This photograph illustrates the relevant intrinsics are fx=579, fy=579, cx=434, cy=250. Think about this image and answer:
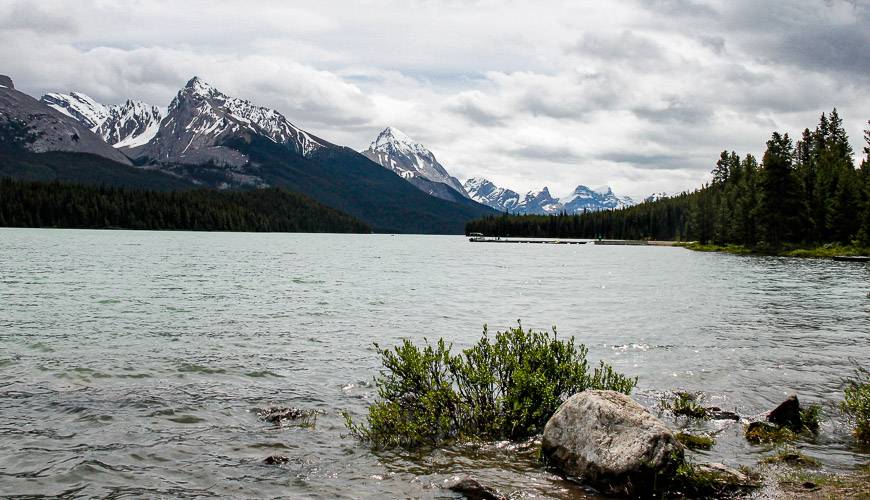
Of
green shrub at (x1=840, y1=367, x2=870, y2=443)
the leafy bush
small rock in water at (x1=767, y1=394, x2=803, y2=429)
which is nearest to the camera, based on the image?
the leafy bush

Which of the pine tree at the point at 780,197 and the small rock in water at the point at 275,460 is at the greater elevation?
the pine tree at the point at 780,197

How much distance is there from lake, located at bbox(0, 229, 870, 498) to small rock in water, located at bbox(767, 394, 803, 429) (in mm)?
702

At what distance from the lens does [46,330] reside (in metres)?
27.0

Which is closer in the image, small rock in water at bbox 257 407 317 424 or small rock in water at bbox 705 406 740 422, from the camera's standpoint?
small rock in water at bbox 257 407 317 424

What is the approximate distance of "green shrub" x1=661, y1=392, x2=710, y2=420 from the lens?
1640 cm

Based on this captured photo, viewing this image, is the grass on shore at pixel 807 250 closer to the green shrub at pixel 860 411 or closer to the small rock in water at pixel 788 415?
the green shrub at pixel 860 411

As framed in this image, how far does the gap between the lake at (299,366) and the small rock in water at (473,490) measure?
0.64 m

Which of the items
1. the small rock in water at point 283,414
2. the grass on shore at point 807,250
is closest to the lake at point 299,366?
the small rock in water at point 283,414

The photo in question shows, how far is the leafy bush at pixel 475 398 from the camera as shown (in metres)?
14.2

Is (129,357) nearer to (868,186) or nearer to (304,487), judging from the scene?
(304,487)

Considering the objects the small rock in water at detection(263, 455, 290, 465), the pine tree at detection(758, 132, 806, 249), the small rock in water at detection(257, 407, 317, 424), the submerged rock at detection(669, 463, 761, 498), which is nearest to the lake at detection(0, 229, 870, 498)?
the small rock in water at detection(263, 455, 290, 465)

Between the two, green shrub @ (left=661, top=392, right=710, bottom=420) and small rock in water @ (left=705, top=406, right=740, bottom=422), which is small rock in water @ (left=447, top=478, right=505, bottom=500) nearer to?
green shrub @ (left=661, top=392, right=710, bottom=420)

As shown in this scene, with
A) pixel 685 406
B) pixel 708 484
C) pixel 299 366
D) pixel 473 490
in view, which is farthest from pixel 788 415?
pixel 299 366

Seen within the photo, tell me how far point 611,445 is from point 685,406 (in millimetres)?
6906
